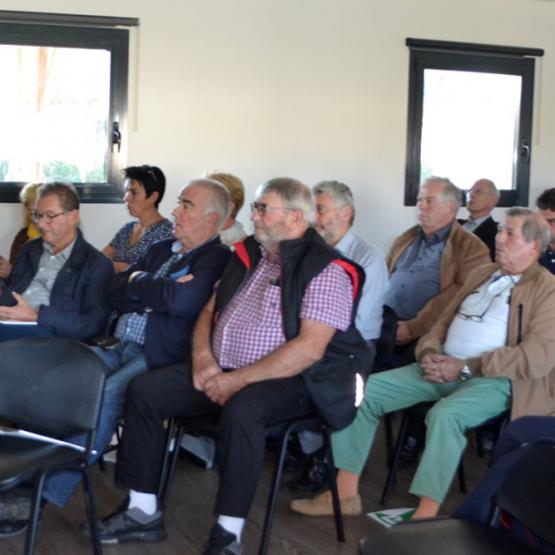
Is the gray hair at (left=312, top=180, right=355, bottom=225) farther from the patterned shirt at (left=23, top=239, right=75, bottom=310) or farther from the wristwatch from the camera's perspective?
the patterned shirt at (left=23, top=239, right=75, bottom=310)

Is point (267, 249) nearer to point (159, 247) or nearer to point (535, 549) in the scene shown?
point (159, 247)

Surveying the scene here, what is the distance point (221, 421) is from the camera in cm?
270

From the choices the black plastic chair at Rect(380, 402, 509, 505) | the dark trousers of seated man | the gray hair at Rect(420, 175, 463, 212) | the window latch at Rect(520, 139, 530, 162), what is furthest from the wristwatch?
the window latch at Rect(520, 139, 530, 162)

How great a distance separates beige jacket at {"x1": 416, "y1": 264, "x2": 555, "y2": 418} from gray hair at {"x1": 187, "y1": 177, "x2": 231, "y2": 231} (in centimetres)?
109

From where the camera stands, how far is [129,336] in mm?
3330

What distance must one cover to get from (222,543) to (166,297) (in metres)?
0.91

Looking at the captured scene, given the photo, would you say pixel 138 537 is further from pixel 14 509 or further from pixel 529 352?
pixel 529 352

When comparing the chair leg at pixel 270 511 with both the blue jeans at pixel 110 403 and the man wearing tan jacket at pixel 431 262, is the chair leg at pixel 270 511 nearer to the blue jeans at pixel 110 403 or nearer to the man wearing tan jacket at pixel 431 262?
the blue jeans at pixel 110 403

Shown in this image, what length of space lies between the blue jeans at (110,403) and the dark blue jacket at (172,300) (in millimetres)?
93

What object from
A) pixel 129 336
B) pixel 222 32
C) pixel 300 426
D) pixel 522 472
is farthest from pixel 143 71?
pixel 522 472

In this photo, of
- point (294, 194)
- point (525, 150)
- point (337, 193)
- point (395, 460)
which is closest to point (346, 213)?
point (337, 193)

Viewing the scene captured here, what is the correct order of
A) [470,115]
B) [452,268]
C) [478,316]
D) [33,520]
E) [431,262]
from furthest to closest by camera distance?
[470,115] < [431,262] < [452,268] < [478,316] < [33,520]

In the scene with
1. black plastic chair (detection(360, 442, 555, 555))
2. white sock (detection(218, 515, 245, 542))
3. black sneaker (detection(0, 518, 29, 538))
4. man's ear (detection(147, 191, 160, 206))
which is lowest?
black sneaker (detection(0, 518, 29, 538))

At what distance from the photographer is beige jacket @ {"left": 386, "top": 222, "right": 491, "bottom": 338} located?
3.83 meters
